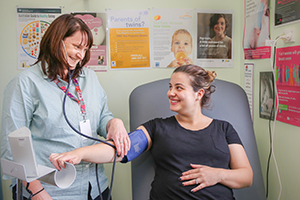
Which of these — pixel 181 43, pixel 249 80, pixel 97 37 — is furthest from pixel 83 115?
pixel 249 80

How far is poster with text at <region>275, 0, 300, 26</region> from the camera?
1.47 m

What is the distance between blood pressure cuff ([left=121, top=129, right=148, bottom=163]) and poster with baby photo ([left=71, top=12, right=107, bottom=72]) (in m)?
0.86

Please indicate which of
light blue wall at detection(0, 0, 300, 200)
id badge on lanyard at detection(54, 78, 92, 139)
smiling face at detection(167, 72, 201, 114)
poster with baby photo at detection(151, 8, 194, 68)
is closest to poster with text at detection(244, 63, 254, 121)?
light blue wall at detection(0, 0, 300, 200)

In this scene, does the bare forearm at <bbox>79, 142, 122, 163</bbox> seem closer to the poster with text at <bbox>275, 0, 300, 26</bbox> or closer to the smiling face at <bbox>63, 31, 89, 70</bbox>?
the smiling face at <bbox>63, 31, 89, 70</bbox>

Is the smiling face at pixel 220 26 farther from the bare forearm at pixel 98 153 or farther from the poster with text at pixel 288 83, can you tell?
the bare forearm at pixel 98 153

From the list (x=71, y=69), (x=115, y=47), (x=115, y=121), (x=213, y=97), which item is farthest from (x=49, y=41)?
(x=213, y=97)

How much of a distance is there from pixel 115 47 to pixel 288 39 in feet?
4.08

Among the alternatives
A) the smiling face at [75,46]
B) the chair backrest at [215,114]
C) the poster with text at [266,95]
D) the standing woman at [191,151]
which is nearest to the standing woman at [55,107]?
the smiling face at [75,46]

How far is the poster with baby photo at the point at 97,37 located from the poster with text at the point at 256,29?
117cm

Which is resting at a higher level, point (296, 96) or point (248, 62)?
point (248, 62)

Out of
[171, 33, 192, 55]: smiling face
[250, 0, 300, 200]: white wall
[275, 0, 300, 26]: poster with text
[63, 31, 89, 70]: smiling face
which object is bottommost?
[250, 0, 300, 200]: white wall

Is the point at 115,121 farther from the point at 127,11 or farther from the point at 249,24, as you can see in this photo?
the point at 249,24

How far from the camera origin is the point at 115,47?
6.58 feet

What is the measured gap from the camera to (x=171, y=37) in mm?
2072
